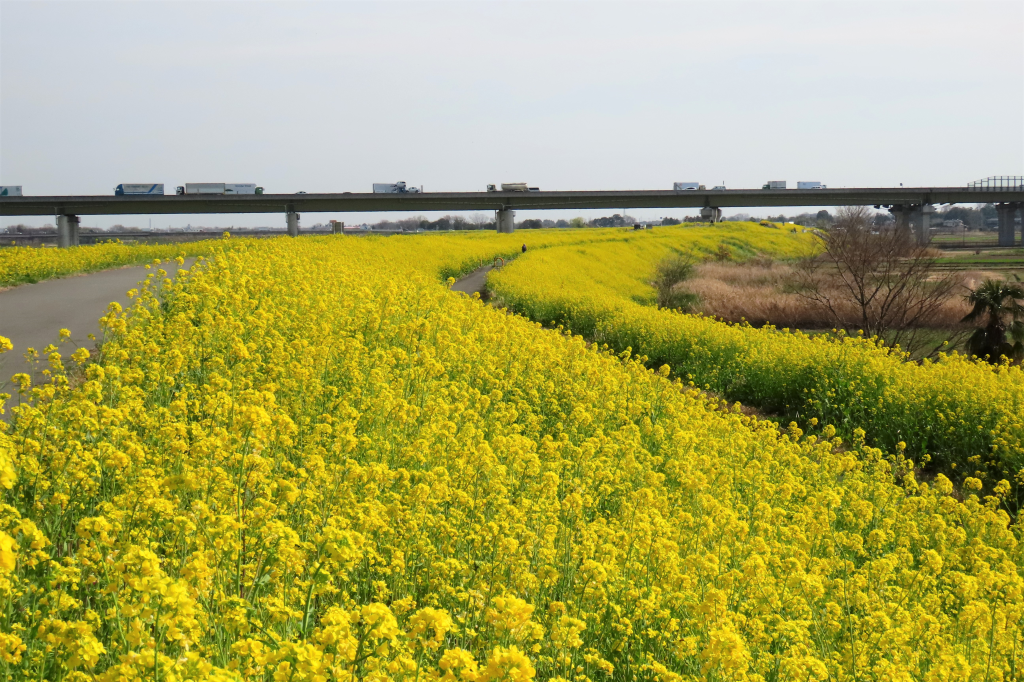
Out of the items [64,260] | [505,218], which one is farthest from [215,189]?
[64,260]

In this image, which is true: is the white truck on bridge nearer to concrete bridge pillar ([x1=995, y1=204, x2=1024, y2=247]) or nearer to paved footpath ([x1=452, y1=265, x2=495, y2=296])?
paved footpath ([x1=452, y1=265, x2=495, y2=296])

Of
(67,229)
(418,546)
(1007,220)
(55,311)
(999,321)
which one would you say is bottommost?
(999,321)

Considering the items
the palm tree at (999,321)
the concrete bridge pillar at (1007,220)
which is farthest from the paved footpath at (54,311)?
the concrete bridge pillar at (1007,220)

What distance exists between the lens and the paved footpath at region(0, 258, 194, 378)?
391 inches

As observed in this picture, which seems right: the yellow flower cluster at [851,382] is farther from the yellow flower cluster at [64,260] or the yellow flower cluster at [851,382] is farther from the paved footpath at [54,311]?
the yellow flower cluster at [64,260]

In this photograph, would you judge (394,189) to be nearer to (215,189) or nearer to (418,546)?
(215,189)

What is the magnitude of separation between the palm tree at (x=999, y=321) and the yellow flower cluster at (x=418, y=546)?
10826 mm

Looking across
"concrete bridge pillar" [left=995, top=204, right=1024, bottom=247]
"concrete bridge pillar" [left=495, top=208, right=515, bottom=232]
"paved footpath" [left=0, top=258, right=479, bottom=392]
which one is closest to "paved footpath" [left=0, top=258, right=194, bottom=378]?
"paved footpath" [left=0, top=258, right=479, bottom=392]

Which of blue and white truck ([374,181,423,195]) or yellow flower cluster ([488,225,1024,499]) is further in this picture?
blue and white truck ([374,181,423,195])

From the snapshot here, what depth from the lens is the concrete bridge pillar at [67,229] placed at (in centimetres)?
6499

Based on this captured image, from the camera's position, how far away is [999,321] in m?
17.0

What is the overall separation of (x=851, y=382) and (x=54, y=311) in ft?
41.9

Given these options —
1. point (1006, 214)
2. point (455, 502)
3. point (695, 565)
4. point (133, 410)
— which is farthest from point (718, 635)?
point (1006, 214)

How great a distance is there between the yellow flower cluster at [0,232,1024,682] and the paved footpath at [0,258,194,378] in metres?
3.05
